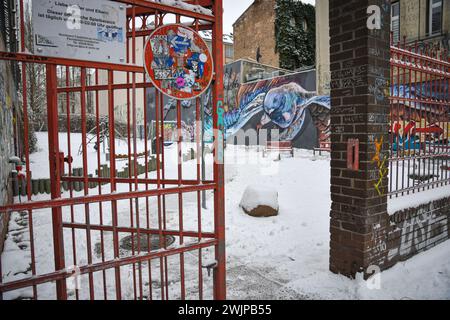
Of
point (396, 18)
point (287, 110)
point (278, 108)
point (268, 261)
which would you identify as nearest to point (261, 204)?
point (268, 261)

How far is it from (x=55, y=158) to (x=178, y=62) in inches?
41.0

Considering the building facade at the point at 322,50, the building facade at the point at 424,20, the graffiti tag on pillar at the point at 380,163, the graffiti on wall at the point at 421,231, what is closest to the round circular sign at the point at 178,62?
the graffiti tag on pillar at the point at 380,163

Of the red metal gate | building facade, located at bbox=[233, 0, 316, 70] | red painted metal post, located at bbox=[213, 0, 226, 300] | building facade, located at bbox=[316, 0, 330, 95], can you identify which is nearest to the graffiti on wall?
red painted metal post, located at bbox=[213, 0, 226, 300]

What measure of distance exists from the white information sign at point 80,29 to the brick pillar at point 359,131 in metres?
2.42

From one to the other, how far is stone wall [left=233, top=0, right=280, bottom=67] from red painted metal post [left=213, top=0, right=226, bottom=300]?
23.4m

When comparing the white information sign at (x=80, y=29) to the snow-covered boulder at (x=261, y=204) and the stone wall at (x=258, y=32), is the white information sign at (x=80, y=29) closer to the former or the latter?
the snow-covered boulder at (x=261, y=204)

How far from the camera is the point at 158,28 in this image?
212 cm

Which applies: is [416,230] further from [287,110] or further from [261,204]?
[287,110]

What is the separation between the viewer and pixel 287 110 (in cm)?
1973

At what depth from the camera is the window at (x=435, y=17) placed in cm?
1293

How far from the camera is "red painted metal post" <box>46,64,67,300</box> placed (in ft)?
6.06
